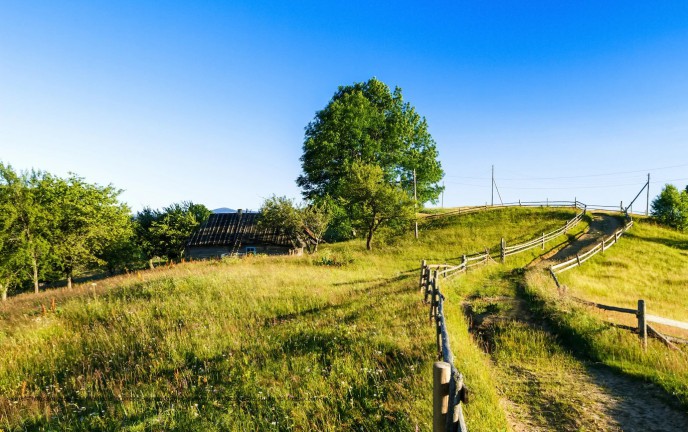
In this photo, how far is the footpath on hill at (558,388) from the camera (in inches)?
228

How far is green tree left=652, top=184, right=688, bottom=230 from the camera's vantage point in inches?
1502

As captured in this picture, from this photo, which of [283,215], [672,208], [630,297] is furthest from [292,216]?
[672,208]

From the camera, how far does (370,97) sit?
36.4 metres

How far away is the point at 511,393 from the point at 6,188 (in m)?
39.4

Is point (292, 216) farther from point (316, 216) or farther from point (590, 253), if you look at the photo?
point (590, 253)

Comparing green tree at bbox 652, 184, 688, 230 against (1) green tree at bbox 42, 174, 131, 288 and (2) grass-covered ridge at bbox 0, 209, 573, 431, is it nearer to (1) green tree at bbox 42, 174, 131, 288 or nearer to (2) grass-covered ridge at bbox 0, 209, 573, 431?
(2) grass-covered ridge at bbox 0, 209, 573, 431

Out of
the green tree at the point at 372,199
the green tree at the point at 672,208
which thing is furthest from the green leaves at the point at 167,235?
the green tree at the point at 672,208

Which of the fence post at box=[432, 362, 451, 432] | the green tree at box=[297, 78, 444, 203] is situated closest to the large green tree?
the green tree at box=[297, 78, 444, 203]

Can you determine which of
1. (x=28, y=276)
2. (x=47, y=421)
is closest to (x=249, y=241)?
(x=28, y=276)

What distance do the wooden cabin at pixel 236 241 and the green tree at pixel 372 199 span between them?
365 inches

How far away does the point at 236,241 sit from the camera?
120 feet

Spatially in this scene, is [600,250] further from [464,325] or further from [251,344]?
[251,344]

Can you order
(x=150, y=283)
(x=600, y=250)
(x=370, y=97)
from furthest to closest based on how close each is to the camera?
(x=370, y=97) < (x=600, y=250) < (x=150, y=283)

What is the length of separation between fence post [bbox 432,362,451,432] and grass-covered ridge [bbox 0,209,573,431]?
1549mm
